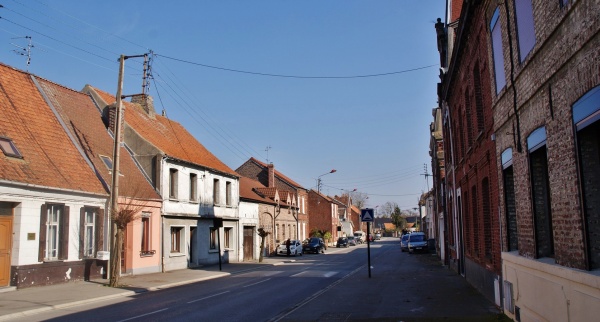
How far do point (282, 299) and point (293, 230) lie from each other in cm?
3899

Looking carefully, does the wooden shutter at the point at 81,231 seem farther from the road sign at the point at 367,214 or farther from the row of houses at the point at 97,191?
the road sign at the point at 367,214

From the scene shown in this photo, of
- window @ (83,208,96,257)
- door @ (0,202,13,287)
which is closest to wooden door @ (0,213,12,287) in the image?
door @ (0,202,13,287)

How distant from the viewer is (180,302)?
48.1ft

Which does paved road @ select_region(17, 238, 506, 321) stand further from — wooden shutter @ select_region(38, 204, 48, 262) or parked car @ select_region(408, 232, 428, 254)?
parked car @ select_region(408, 232, 428, 254)

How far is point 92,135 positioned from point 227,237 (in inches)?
536

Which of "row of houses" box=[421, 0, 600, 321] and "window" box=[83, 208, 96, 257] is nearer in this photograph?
"row of houses" box=[421, 0, 600, 321]

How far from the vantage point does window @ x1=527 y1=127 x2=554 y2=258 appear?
27.1ft

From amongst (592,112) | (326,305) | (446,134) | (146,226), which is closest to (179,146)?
(146,226)

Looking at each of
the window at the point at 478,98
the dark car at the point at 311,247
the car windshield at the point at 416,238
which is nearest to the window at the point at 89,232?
the window at the point at 478,98

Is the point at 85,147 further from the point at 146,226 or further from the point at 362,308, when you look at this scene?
the point at 362,308

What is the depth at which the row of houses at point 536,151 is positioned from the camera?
602cm

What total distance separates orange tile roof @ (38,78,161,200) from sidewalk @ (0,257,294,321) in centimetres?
412

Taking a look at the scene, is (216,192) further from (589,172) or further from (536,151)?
(589,172)

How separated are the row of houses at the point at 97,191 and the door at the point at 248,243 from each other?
9 cm
